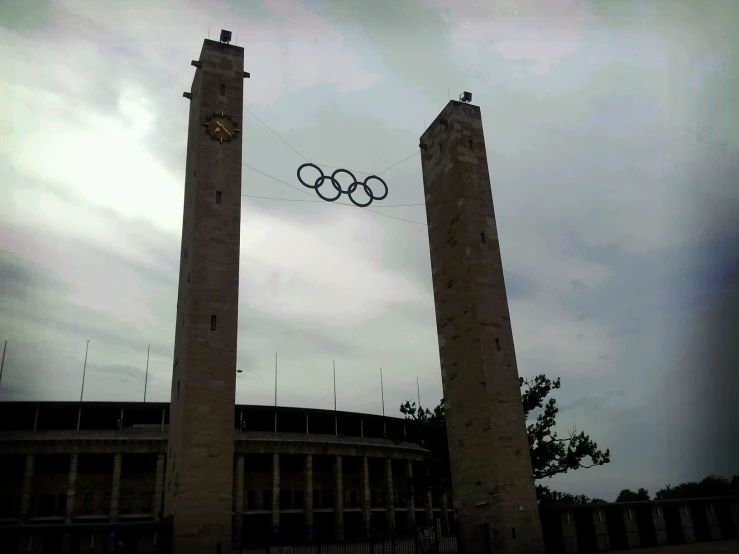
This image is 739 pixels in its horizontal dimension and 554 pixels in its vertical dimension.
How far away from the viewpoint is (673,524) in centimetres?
3716

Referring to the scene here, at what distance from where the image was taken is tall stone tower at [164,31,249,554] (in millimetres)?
28000

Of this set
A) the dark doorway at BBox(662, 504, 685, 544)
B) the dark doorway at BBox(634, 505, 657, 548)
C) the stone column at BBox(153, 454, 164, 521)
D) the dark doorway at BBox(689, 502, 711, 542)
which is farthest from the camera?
the stone column at BBox(153, 454, 164, 521)

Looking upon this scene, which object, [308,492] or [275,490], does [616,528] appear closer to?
[308,492]

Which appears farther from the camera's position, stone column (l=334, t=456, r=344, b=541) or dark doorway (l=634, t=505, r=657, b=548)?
stone column (l=334, t=456, r=344, b=541)

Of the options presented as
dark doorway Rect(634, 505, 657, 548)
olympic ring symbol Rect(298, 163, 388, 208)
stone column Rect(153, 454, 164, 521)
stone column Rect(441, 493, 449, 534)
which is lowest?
dark doorway Rect(634, 505, 657, 548)

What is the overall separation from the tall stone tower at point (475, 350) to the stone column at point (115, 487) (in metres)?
37.4

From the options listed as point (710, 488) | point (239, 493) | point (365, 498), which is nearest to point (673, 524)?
point (365, 498)

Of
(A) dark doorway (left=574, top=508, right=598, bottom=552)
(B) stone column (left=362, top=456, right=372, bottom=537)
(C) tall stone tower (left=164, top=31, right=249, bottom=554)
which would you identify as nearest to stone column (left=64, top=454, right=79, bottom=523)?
(B) stone column (left=362, top=456, right=372, bottom=537)

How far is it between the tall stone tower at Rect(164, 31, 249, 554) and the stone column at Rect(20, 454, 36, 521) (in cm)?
3412

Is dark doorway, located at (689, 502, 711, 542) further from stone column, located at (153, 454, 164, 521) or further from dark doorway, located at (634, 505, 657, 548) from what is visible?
stone column, located at (153, 454, 164, 521)

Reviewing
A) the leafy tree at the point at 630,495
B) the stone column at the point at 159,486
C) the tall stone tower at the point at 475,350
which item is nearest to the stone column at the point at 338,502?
the stone column at the point at 159,486

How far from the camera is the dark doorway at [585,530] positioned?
33781 mm

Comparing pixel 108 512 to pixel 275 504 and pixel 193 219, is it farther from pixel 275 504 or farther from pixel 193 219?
pixel 193 219

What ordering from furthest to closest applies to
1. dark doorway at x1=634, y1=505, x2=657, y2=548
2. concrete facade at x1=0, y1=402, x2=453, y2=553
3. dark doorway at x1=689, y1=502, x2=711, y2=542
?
concrete facade at x1=0, y1=402, x2=453, y2=553, dark doorway at x1=689, y1=502, x2=711, y2=542, dark doorway at x1=634, y1=505, x2=657, y2=548
